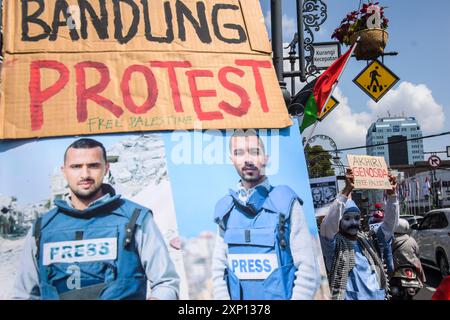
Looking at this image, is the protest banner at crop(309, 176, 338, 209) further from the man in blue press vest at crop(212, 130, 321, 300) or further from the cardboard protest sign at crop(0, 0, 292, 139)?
the man in blue press vest at crop(212, 130, 321, 300)

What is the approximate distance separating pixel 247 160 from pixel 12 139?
135 centimetres

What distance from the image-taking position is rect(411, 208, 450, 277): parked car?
10398 mm

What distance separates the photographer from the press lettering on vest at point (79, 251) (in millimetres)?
2412

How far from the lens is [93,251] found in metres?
2.42

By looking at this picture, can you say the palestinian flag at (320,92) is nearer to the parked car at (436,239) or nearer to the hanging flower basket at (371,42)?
the hanging flower basket at (371,42)

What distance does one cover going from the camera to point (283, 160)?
2.83 meters

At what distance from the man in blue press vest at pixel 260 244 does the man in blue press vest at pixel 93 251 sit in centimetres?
32

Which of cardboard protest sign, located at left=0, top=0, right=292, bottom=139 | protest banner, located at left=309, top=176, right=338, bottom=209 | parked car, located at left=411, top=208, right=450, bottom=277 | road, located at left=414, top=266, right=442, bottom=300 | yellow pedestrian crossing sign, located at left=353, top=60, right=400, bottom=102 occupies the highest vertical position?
yellow pedestrian crossing sign, located at left=353, top=60, right=400, bottom=102

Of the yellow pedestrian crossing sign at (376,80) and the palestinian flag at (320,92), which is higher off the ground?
the yellow pedestrian crossing sign at (376,80)

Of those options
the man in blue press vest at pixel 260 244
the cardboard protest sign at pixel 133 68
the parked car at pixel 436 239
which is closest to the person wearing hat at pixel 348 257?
the man in blue press vest at pixel 260 244

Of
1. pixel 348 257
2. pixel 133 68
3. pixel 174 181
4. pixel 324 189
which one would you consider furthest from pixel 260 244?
pixel 324 189

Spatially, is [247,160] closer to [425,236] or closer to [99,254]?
[99,254]

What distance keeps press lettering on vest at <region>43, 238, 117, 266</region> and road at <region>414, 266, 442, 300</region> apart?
740 centimetres

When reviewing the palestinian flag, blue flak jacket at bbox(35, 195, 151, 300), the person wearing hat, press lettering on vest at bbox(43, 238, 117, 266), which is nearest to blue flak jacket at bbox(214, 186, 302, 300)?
blue flak jacket at bbox(35, 195, 151, 300)
